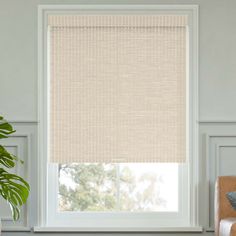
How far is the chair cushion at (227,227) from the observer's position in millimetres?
4129

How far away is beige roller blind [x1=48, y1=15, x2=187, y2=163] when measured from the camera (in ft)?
16.5

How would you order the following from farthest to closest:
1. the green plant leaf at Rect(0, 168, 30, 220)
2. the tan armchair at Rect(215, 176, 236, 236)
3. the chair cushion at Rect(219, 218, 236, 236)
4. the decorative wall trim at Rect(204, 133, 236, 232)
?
the decorative wall trim at Rect(204, 133, 236, 232)
the tan armchair at Rect(215, 176, 236, 236)
the green plant leaf at Rect(0, 168, 30, 220)
the chair cushion at Rect(219, 218, 236, 236)

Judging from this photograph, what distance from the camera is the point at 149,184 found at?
5.17 m

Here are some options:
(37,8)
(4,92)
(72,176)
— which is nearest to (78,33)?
(37,8)

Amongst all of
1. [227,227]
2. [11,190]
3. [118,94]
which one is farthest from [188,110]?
[11,190]

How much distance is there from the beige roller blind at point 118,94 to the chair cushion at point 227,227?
0.73 metres

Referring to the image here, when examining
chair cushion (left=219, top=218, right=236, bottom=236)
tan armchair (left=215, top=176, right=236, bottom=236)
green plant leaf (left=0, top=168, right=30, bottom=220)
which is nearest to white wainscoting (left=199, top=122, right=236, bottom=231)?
tan armchair (left=215, top=176, right=236, bottom=236)

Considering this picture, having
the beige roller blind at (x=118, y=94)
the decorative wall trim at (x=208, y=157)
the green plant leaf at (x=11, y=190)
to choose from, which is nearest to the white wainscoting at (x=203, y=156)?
the decorative wall trim at (x=208, y=157)

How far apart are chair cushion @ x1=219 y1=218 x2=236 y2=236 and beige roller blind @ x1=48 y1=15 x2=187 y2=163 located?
727 mm

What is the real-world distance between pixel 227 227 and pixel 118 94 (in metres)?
1.40

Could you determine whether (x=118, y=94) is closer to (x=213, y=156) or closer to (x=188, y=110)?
(x=188, y=110)

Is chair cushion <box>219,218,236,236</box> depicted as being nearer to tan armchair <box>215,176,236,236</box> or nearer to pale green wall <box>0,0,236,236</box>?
tan armchair <box>215,176,236,236</box>

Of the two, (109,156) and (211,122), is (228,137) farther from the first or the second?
(109,156)

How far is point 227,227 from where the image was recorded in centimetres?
428
